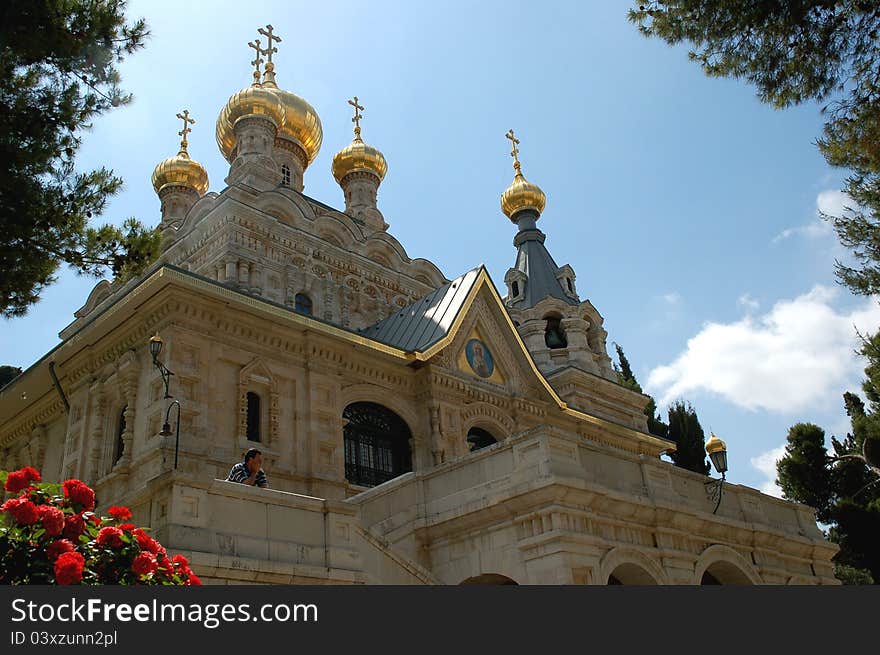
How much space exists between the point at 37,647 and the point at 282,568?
502cm

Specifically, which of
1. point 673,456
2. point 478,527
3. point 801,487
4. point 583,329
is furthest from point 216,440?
point 673,456

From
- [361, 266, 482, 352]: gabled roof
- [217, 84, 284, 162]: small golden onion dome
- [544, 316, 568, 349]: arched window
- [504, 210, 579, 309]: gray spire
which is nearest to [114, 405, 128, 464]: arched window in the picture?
[361, 266, 482, 352]: gabled roof

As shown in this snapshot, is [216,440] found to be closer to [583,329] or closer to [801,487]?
[583,329]

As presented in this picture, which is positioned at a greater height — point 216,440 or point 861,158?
point 861,158

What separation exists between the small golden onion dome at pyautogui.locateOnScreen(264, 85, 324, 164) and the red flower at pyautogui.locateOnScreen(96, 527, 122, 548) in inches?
990

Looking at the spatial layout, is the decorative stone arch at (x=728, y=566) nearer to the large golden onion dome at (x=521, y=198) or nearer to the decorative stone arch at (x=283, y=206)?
the decorative stone arch at (x=283, y=206)

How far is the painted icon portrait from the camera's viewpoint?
19969 millimetres

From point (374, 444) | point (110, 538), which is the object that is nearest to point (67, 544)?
point (110, 538)

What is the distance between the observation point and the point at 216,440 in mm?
14672

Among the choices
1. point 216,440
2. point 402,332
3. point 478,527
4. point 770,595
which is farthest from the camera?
point 402,332

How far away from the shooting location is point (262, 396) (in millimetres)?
15922

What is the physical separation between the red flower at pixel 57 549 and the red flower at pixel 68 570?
260 mm

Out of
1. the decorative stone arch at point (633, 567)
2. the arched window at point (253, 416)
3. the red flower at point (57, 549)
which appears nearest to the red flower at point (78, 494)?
the red flower at point (57, 549)

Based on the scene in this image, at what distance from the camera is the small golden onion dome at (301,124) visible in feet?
97.0
